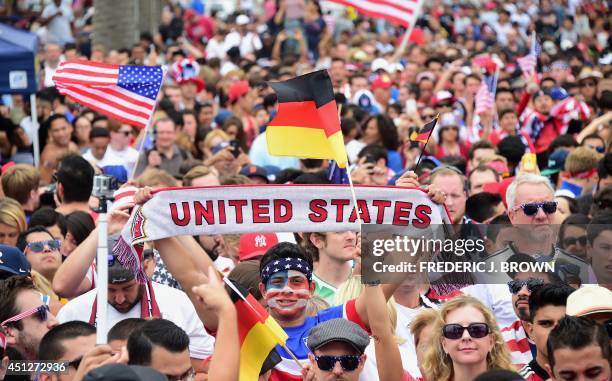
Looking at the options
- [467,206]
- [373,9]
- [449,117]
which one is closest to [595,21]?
[373,9]

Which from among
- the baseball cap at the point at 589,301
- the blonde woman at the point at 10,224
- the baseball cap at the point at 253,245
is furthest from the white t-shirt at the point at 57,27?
the baseball cap at the point at 589,301

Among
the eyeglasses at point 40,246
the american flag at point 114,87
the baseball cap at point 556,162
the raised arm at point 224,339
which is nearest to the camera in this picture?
the raised arm at point 224,339

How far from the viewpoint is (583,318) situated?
20.0ft

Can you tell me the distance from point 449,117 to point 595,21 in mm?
21411

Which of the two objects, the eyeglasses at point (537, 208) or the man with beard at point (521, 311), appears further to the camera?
the eyeglasses at point (537, 208)

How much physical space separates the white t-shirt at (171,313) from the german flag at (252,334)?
4.24 ft

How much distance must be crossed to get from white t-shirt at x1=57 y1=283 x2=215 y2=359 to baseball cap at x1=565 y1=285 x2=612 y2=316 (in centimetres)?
227

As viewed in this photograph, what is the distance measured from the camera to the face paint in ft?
22.8

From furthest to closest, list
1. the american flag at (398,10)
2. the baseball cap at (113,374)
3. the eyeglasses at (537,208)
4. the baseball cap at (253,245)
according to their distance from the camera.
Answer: the american flag at (398,10), the baseball cap at (253,245), the eyeglasses at (537,208), the baseball cap at (113,374)

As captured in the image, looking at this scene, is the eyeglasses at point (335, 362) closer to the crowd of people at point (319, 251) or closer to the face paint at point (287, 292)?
the crowd of people at point (319, 251)

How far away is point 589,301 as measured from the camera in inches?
252

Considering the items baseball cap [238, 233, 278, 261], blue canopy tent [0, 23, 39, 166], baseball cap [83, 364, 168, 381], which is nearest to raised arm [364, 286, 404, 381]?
baseball cap [83, 364, 168, 381]

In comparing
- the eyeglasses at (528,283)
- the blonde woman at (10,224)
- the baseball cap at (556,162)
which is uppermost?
the eyeglasses at (528,283)

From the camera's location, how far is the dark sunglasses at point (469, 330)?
643cm
